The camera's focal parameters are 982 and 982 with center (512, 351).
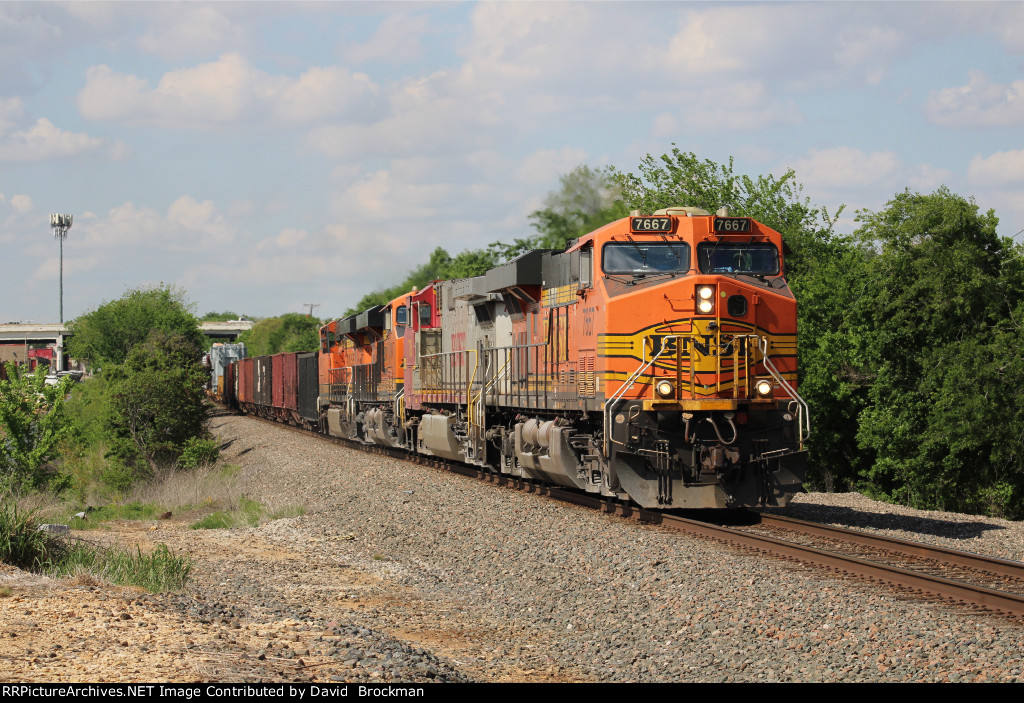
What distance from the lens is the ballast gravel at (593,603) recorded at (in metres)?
6.93

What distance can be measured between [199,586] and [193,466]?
23.5m

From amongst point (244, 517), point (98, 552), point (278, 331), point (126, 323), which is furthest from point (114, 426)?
point (278, 331)

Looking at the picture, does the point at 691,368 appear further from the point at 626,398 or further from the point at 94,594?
the point at 94,594

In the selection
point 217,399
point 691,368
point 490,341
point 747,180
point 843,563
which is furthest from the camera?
point 217,399

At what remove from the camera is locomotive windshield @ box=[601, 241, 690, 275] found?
43.6 ft

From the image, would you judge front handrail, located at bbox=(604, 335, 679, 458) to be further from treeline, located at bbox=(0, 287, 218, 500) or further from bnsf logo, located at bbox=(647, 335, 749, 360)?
treeline, located at bbox=(0, 287, 218, 500)

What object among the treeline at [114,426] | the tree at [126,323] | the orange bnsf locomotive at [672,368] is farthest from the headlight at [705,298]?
the tree at [126,323]

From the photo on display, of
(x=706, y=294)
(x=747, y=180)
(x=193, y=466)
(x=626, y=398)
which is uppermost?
(x=747, y=180)

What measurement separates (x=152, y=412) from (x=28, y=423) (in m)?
5.83

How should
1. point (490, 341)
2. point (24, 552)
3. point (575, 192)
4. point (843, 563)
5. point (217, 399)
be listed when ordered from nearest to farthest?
point (843, 563) < point (24, 552) < point (490, 341) < point (575, 192) < point (217, 399)

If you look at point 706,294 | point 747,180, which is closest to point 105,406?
point 747,180

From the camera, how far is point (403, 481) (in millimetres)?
19031

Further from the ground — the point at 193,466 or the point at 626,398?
the point at 626,398

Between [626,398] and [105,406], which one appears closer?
[626,398]
